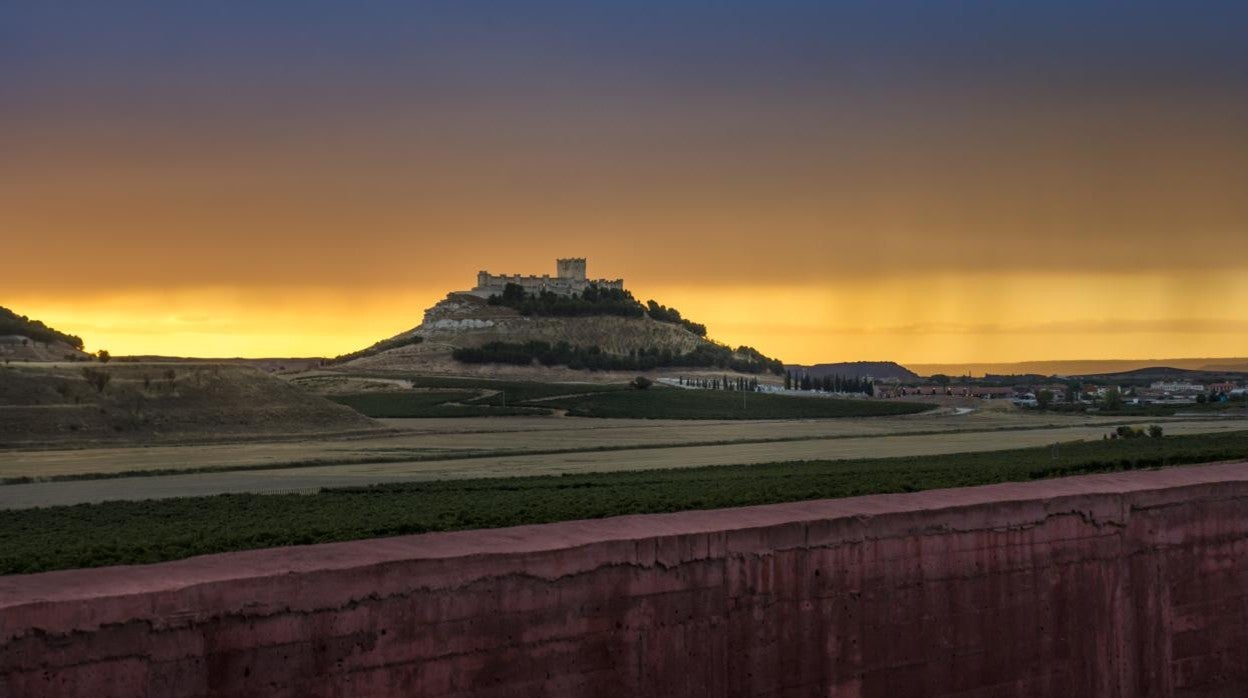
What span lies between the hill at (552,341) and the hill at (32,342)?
185ft

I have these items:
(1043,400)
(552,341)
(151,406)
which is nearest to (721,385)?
(1043,400)

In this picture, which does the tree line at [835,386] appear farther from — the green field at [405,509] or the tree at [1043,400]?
the green field at [405,509]

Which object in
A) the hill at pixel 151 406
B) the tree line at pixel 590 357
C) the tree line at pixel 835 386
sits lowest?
the hill at pixel 151 406

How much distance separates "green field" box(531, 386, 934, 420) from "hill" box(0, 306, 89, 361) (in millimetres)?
30754

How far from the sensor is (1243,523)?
54.2 ft

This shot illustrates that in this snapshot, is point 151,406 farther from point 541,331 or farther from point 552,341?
point 541,331

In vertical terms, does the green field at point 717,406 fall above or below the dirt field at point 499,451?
above

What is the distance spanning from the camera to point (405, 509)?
16297 millimetres

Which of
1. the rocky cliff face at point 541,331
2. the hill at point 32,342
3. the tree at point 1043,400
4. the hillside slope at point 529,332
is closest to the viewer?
the hill at point 32,342

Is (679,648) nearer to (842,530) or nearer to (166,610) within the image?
(842,530)

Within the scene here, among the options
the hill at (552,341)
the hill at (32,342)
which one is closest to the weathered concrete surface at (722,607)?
the hill at (32,342)

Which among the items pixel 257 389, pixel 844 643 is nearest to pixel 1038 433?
pixel 257 389

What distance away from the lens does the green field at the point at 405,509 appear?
12.4 meters

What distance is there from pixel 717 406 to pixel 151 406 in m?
45.7
